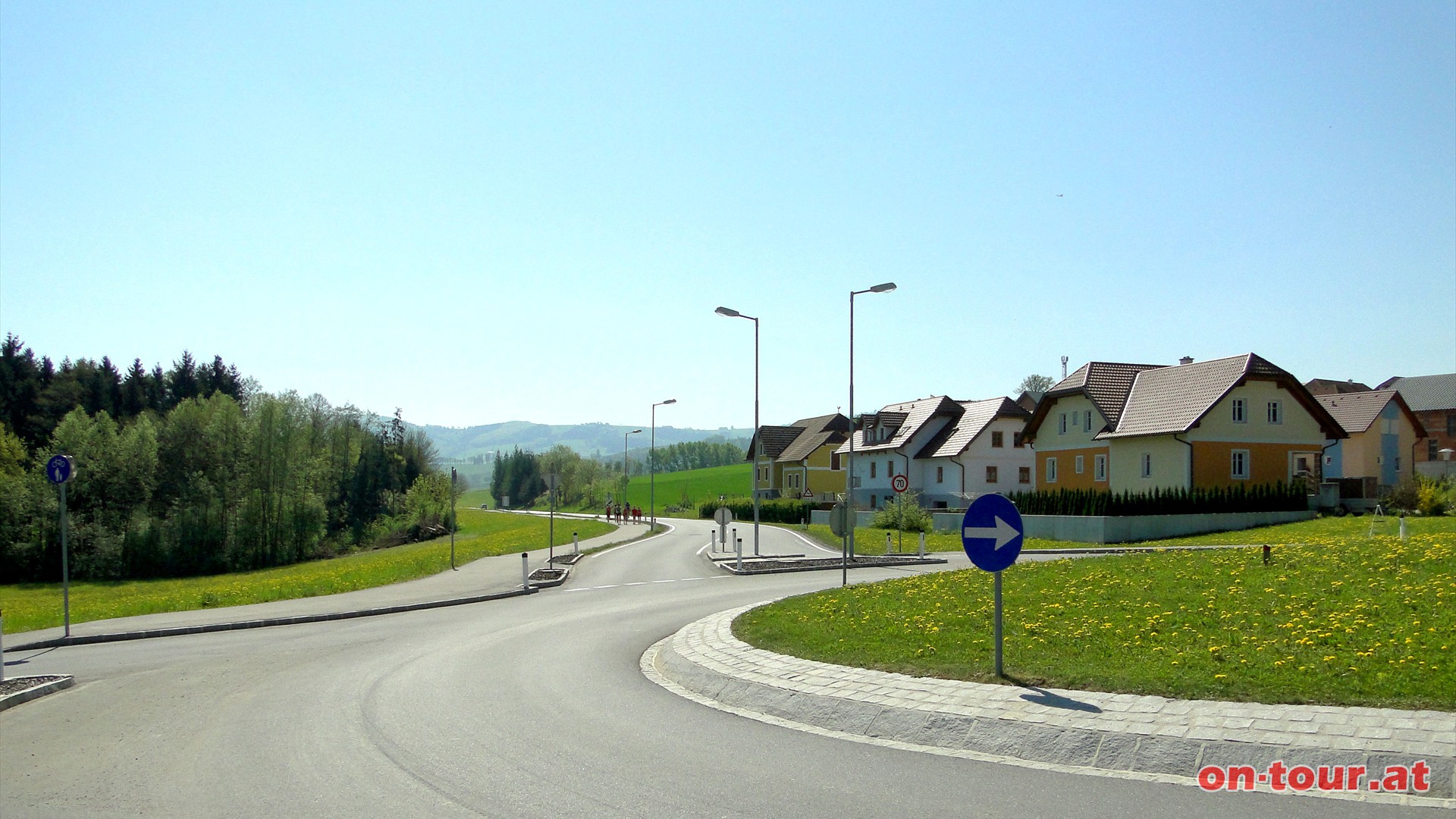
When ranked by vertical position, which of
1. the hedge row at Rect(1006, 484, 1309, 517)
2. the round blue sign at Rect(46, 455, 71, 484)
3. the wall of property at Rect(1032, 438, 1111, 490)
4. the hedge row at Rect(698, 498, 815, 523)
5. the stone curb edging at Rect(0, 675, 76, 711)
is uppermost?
the round blue sign at Rect(46, 455, 71, 484)

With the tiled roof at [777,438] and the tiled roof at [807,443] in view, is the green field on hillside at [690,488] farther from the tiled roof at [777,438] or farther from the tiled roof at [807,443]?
the tiled roof at [807,443]

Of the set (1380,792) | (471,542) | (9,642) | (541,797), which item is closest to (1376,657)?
(1380,792)

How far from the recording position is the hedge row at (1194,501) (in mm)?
39219

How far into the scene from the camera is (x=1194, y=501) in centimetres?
3956

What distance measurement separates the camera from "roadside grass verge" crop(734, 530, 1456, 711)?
8375 mm

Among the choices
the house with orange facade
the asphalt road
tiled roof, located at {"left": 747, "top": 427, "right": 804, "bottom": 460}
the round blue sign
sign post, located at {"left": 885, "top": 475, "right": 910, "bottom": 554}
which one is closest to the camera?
the asphalt road

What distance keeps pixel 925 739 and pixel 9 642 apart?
1785cm

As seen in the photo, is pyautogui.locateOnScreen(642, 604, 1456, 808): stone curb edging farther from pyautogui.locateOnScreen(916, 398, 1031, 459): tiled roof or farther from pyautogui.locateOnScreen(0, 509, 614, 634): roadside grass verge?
pyautogui.locateOnScreen(916, 398, 1031, 459): tiled roof

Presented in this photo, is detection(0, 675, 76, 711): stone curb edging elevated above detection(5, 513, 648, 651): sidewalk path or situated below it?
above

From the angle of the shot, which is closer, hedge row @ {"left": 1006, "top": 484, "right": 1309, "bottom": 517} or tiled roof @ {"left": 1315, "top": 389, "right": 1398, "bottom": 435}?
hedge row @ {"left": 1006, "top": 484, "right": 1309, "bottom": 517}

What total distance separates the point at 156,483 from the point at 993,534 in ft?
221

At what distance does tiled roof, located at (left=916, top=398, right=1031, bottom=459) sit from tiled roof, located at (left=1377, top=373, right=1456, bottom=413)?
3760 centimetres

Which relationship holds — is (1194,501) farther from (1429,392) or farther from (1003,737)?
(1429,392)

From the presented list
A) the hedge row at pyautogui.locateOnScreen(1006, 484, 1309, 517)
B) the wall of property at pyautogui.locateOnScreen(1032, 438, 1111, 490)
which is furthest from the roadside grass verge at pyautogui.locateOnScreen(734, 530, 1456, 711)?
the wall of property at pyautogui.locateOnScreen(1032, 438, 1111, 490)
